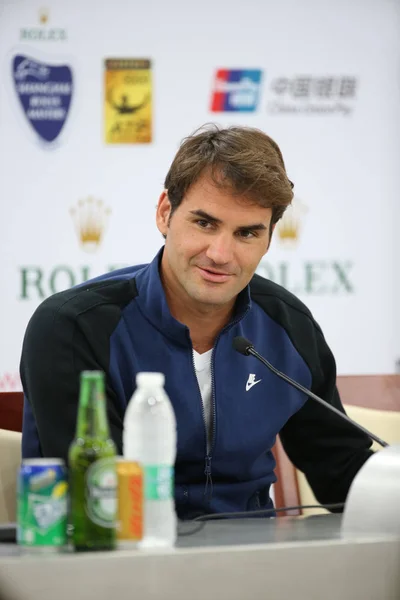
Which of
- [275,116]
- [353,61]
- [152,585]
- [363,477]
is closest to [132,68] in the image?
[275,116]

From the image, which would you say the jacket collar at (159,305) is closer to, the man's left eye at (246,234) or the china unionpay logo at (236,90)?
the man's left eye at (246,234)

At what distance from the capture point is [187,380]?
6.24 ft

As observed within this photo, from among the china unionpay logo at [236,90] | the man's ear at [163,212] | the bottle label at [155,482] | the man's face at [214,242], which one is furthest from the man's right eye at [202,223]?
the china unionpay logo at [236,90]

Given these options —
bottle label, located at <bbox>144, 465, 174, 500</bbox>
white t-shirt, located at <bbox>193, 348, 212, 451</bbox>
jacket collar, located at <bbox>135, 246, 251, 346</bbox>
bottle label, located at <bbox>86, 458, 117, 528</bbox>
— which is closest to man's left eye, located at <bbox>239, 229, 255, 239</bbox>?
jacket collar, located at <bbox>135, 246, 251, 346</bbox>

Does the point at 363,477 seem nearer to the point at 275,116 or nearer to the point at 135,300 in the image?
the point at 135,300

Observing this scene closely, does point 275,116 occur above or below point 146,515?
above

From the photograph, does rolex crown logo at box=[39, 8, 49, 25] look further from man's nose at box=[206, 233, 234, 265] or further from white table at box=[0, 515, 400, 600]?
white table at box=[0, 515, 400, 600]

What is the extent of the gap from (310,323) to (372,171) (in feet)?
5.83

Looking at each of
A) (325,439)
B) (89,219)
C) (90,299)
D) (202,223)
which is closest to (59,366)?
(90,299)

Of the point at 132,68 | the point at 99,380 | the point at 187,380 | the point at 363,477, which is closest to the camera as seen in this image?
the point at 99,380

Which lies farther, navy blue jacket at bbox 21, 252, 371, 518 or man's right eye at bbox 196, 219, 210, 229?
man's right eye at bbox 196, 219, 210, 229

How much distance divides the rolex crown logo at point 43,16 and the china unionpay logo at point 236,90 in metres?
0.69

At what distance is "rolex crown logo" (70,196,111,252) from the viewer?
367cm

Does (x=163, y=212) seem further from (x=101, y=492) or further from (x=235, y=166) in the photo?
(x=101, y=492)
